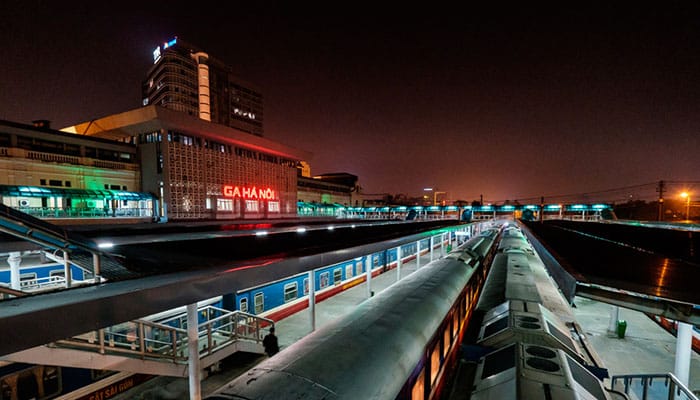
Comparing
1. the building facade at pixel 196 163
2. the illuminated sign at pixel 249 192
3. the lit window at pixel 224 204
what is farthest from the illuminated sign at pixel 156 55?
the lit window at pixel 224 204

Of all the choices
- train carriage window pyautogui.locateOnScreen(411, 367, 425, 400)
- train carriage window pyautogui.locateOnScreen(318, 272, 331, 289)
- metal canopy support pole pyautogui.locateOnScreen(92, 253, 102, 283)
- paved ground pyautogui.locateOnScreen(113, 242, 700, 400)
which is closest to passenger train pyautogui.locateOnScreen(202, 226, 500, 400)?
train carriage window pyautogui.locateOnScreen(411, 367, 425, 400)

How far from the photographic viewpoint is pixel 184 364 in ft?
20.1

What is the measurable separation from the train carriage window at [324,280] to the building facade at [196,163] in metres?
19.4

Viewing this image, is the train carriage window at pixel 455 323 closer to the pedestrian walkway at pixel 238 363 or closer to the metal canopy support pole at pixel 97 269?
the pedestrian walkway at pixel 238 363

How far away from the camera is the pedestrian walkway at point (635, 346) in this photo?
8.62 m

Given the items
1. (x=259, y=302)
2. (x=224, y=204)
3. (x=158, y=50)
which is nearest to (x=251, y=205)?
(x=224, y=204)

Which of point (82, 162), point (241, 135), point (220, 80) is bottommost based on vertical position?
point (82, 162)

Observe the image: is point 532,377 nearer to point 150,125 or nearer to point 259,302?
point 259,302

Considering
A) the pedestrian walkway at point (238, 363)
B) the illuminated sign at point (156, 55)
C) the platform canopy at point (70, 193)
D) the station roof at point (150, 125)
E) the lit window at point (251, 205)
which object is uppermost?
the illuminated sign at point (156, 55)

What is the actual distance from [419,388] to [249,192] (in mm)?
33601

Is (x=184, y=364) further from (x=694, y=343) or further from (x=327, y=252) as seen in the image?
(x=694, y=343)

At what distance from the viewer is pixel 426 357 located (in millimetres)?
4023

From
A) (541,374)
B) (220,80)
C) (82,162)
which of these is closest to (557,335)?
(541,374)

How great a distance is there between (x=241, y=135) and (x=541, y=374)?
35516 millimetres
